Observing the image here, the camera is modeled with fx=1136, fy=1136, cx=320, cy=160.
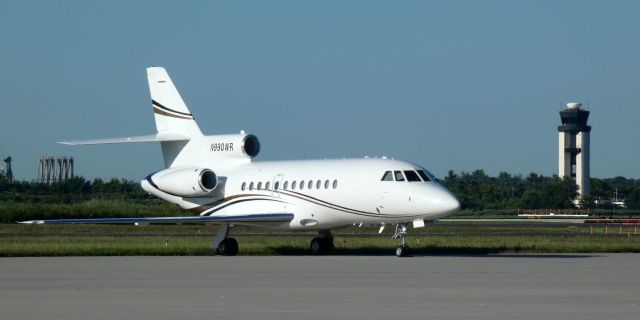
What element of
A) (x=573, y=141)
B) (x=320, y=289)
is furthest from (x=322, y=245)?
(x=573, y=141)

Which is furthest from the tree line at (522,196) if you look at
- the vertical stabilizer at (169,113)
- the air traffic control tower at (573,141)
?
the vertical stabilizer at (169,113)

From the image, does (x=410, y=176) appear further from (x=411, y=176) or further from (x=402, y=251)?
(x=402, y=251)

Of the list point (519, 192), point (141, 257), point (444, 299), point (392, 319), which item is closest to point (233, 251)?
point (141, 257)

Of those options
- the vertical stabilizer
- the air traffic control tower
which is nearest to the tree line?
the air traffic control tower

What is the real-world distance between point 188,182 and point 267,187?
114 inches

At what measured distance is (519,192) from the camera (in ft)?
411

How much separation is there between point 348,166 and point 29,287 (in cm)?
1519

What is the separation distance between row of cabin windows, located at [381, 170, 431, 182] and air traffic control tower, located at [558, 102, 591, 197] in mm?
103287

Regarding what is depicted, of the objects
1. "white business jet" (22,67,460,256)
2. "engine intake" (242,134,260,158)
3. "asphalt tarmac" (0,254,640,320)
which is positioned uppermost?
"engine intake" (242,134,260,158)

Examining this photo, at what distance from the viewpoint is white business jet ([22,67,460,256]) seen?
31562mm

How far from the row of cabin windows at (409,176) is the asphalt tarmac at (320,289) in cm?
314

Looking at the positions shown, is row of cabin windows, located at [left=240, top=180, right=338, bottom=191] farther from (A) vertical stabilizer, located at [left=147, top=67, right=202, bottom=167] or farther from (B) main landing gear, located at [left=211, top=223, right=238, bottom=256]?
(A) vertical stabilizer, located at [left=147, top=67, right=202, bottom=167]

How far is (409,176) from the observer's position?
3172cm

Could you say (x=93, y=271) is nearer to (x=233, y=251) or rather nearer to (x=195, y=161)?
(x=233, y=251)
